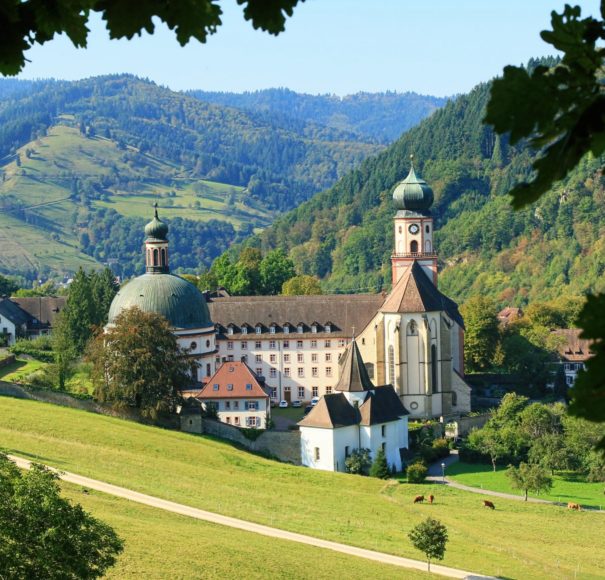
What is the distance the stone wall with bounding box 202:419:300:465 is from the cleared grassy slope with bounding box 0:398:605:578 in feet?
7.53

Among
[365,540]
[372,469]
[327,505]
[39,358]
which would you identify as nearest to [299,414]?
[372,469]

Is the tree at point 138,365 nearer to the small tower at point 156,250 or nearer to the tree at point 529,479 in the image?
the small tower at point 156,250

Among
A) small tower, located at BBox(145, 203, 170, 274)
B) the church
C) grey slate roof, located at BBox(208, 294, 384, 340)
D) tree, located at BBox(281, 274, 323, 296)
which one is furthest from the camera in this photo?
tree, located at BBox(281, 274, 323, 296)

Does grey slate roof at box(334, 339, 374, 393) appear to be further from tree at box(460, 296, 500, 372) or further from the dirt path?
tree at box(460, 296, 500, 372)

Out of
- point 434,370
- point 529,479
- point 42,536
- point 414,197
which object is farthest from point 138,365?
point 42,536

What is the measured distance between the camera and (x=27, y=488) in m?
26.8

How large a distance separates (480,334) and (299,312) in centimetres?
1495

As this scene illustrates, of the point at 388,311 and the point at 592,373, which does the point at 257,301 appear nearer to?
the point at 388,311

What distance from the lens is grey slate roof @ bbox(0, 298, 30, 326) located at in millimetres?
99981

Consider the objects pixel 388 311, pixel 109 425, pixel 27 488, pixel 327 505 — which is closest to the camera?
pixel 27 488

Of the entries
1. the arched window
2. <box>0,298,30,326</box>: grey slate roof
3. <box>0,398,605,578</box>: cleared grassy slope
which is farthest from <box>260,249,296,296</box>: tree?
<box>0,398,605,578</box>: cleared grassy slope

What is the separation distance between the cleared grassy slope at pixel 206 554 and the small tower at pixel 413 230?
42653 millimetres

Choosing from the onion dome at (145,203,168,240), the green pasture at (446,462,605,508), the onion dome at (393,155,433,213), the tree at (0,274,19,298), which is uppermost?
the onion dome at (393,155,433,213)

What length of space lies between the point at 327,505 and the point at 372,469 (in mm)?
12245
